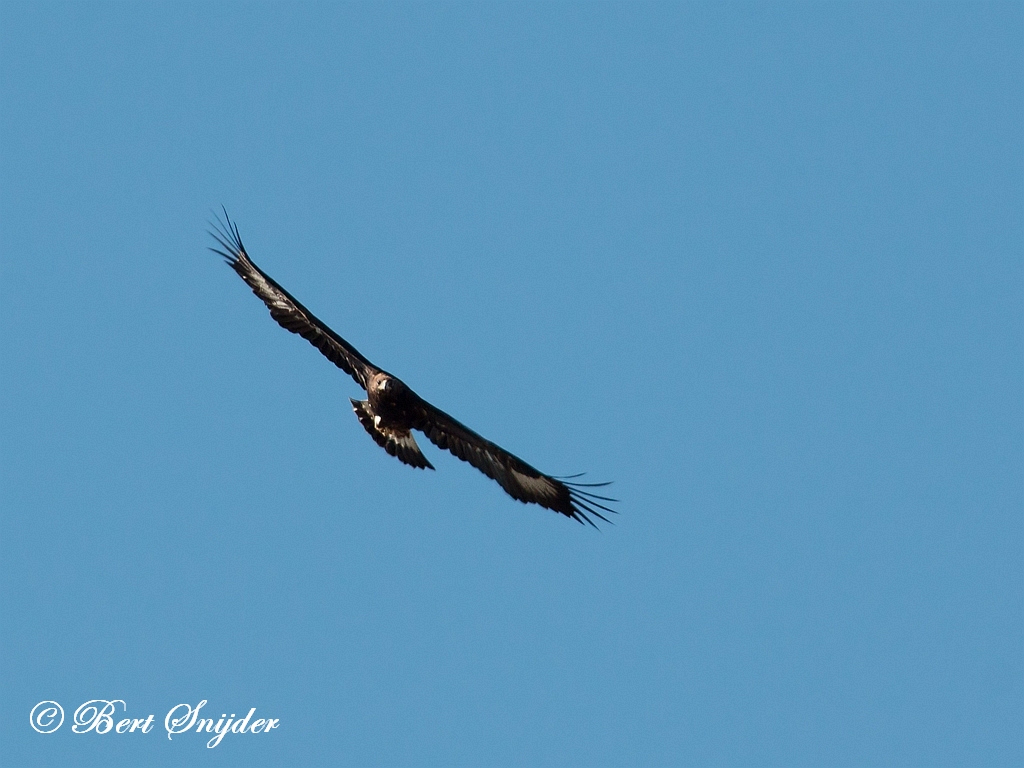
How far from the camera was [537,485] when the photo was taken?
→ 16188 mm

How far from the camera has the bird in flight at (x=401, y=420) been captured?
15.7 m

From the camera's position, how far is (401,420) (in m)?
15.9

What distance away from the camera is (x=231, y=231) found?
55.0ft

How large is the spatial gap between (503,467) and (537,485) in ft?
1.86

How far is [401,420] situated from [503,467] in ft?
5.41

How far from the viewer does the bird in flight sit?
15.7 m

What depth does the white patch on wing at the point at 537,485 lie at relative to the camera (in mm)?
16000

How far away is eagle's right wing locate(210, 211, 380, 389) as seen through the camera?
16.3 m

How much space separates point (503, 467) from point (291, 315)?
3798 millimetres

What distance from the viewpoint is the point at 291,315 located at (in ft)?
54.5

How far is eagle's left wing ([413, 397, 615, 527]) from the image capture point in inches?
621

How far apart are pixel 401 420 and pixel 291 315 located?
A: 7.77ft

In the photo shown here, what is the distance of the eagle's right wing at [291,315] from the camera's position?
16281 millimetres

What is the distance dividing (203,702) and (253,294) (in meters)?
5.91
